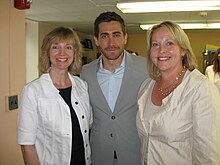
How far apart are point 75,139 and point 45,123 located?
21cm

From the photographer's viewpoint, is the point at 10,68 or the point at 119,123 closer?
the point at 119,123

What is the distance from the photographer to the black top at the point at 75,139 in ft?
5.78

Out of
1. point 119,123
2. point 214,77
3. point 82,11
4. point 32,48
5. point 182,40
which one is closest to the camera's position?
point 182,40

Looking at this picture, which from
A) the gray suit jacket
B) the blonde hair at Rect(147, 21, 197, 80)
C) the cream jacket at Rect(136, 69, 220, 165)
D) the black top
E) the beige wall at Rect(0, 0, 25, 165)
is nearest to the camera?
the cream jacket at Rect(136, 69, 220, 165)

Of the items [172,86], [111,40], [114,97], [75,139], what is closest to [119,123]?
[114,97]

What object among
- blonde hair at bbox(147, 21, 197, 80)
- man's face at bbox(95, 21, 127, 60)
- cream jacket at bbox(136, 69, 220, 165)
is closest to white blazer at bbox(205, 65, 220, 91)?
man's face at bbox(95, 21, 127, 60)

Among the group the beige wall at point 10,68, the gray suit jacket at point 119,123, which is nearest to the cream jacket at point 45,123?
the gray suit jacket at point 119,123

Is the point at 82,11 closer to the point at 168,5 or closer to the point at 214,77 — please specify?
the point at 168,5

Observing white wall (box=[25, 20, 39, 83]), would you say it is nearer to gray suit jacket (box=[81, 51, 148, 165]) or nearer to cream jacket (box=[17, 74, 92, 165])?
gray suit jacket (box=[81, 51, 148, 165])

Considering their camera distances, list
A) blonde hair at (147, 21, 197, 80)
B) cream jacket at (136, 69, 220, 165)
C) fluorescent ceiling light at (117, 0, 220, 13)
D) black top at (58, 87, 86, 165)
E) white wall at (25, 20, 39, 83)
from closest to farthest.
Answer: cream jacket at (136, 69, 220, 165) → blonde hair at (147, 21, 197, 80) → black top at (58, 87, 86, 165) → fluorescent ceiling light at (117, 0, 220, 13) → white wall at (25, 20, 39, 83)

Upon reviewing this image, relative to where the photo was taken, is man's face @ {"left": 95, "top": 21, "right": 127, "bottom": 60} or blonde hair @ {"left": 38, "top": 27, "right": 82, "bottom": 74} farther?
man's face @ {"left": 95, "top": 21, "right": 127, "bottom": 60}

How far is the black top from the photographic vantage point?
176cm

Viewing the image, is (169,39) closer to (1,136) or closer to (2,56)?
(2,56)

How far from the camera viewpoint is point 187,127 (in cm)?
151
